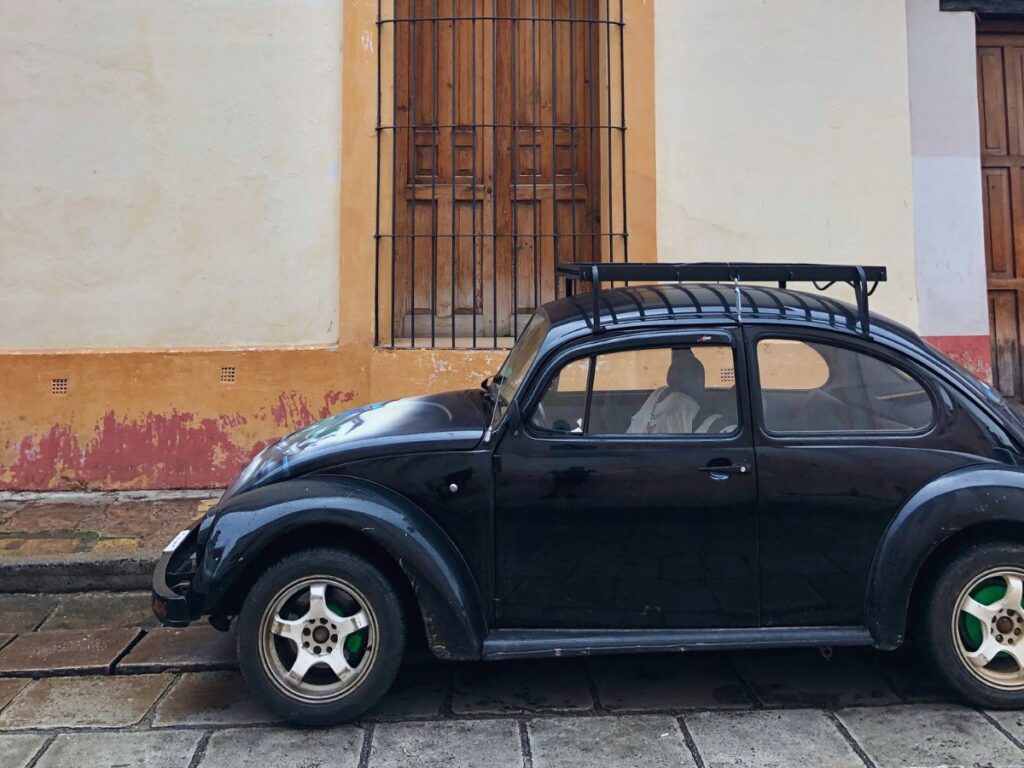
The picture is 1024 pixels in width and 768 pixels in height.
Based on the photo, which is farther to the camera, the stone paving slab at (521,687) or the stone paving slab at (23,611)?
the stone paving slab at (23,611)

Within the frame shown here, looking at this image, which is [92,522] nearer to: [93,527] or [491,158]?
[93,527]

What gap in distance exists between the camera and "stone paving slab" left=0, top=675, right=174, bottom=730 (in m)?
3.43

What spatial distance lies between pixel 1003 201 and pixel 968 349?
1.56 meters

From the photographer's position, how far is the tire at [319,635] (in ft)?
10.9

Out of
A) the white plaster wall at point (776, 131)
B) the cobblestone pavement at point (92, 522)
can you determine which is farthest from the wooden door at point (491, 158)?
the cobblestone pavement at point (92, 522)

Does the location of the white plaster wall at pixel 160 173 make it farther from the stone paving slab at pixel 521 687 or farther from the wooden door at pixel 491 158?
the stone paving slab at pixel 521 687

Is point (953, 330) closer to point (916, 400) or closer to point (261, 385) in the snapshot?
point (916, 400)

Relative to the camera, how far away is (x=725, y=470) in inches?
134

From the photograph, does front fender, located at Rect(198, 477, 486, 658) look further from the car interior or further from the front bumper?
the car interior

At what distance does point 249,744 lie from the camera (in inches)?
127

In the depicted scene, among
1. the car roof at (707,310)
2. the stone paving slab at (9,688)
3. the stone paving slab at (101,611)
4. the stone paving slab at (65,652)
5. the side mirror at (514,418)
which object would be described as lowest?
the stone paving slab at (9,688)

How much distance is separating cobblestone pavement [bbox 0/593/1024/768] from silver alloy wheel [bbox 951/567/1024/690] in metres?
0.17

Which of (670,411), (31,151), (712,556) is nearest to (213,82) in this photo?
(31,151)

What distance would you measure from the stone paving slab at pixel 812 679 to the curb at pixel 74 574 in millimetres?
3372
